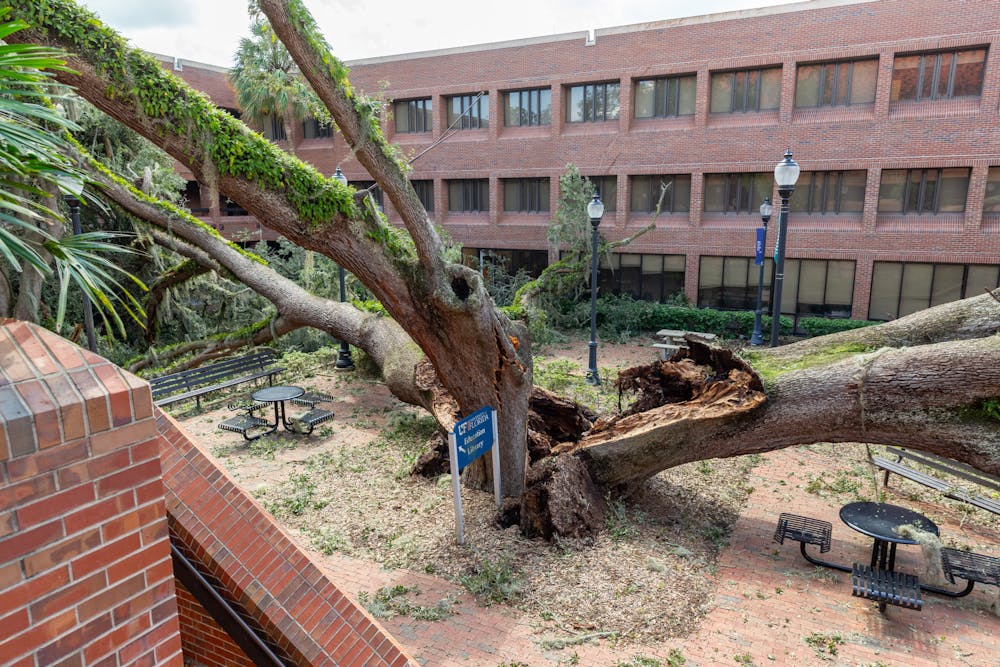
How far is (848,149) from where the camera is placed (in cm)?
1970

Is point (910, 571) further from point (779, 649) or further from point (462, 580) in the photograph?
point (462, 580)

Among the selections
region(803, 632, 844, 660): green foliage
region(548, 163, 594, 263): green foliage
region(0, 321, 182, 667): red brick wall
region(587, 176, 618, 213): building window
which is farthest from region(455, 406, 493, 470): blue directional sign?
region(587, 176, 618, 213): building window

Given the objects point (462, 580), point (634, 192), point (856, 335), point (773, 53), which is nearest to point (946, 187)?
point (773, 53)

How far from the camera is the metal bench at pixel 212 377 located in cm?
1295

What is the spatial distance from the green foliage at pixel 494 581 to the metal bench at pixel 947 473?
18.9ft

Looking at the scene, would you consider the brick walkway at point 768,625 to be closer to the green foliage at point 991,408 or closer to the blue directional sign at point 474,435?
the blue directional sign at point 474,435

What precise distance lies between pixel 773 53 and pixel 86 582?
75.3ft

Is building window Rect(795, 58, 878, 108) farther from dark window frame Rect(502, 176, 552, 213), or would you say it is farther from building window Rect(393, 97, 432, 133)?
building window Rect(393, 97, 432, 133)

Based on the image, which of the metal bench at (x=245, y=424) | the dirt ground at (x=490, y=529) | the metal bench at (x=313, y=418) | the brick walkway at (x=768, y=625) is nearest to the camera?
the brick walkway at (x=768, y=625)

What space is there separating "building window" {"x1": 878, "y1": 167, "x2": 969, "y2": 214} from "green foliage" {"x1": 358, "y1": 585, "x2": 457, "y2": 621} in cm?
1926

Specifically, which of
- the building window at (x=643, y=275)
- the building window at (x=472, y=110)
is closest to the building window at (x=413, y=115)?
the building window at (x=472, y=110)

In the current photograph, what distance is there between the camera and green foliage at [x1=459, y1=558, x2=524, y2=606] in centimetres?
674

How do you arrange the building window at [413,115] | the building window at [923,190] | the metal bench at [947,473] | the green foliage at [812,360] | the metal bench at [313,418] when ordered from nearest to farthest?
the green foliage at [812,360]
the metal bench at [947,473]
the metal bench at [313,418]
the building window at [923,190]
the building window at [413,115]

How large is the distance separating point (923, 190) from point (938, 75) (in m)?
3.25
